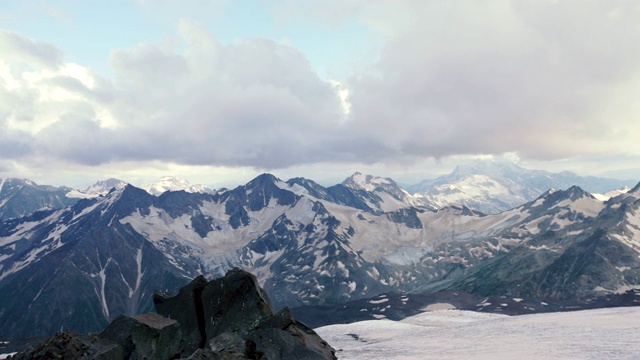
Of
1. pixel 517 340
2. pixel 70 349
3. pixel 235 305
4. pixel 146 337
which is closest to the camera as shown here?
pixel 70 349

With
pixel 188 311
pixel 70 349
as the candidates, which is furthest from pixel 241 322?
pixel 70 349

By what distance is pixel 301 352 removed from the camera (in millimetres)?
34781

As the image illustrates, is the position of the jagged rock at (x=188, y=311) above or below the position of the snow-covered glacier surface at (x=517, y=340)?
above

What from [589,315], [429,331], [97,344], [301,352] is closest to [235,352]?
[301,352]

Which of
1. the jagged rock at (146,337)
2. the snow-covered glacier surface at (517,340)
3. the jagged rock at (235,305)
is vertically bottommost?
the snow-covered glacier surface at (517,340)

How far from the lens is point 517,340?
4791 centimetres

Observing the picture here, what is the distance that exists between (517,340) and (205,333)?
31.0m

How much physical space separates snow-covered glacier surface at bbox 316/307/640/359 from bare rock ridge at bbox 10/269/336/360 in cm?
1359

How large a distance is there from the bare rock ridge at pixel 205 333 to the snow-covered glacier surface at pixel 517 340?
13.6m

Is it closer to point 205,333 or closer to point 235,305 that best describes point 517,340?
point 235,305

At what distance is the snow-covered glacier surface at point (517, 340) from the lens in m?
40.8

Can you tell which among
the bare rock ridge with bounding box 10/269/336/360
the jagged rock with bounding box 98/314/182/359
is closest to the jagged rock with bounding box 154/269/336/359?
the bare rock ridge with bounding box 10/269/336/360

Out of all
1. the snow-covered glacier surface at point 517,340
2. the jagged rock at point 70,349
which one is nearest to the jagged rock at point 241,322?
the jagged rock at point 70,349

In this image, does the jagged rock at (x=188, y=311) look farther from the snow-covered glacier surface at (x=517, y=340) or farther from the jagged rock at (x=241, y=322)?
the snow-covered glacier surface at (x=517, y=340)
